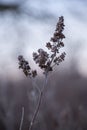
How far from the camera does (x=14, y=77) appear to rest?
63.9 ft

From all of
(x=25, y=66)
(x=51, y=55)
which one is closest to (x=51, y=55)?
(x=51, y=55)

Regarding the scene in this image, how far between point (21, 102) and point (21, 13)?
9.70 ft

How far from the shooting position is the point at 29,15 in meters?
13.6

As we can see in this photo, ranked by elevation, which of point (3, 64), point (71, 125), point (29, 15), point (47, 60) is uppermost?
point (29, 15)

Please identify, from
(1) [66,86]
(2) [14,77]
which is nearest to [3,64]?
(1) [66,86]

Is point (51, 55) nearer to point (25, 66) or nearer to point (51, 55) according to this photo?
point (51, 55)

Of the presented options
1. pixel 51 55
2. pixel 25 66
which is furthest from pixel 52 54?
pixel 25 66

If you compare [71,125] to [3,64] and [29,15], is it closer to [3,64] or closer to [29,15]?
[3,64]

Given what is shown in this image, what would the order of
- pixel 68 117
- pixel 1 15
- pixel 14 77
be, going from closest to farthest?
pixel 68 117, pixel 1 15, pixel 14 77

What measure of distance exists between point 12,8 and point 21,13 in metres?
0.44

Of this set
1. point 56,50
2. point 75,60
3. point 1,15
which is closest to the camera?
point 56,50

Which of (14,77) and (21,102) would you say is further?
(14,77)

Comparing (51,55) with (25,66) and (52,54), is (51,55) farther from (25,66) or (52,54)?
(25,66)

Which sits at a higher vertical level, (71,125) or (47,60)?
(47,60)
